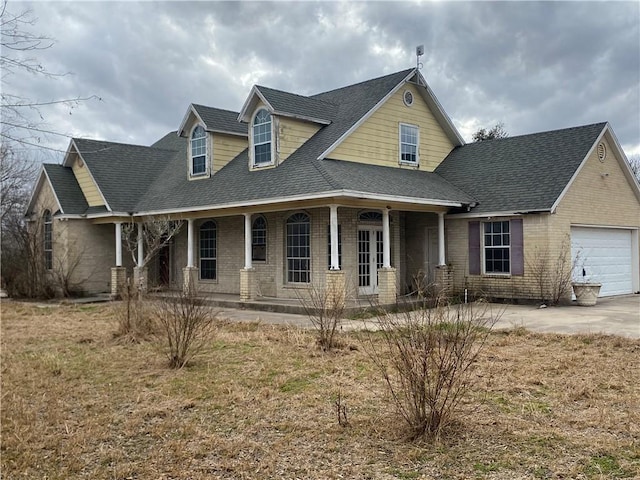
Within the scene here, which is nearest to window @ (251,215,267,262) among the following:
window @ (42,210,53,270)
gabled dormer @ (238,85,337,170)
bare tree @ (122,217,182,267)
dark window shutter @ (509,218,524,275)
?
gabled dormer @ (238,85,337,170)

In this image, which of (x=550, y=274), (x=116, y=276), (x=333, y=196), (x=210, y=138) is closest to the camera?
(x=333, y=196)

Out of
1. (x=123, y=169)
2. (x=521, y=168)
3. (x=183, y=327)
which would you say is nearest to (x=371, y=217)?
(x=521, y=168)

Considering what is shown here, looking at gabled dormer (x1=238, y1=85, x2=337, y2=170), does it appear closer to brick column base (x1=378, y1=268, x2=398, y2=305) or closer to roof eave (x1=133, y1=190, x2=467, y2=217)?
roof eave (x1=133, y1=190, x2=467, y2=217)

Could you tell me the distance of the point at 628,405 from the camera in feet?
23.0

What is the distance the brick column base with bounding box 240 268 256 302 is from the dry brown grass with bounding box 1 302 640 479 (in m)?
6.98

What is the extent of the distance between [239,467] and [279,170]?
1352 centimetres

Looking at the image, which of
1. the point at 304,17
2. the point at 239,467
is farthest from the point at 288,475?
the point at 304,17

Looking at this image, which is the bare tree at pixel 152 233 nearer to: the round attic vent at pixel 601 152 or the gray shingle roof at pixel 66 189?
the gray shingle roof at pixel 66 189

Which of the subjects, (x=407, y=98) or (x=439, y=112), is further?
(x=439, y=112)

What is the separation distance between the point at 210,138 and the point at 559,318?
13219mm

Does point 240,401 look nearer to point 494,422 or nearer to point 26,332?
point 494,422

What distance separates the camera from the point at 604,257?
20.1 meters

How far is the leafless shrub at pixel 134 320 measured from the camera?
39.6 ft

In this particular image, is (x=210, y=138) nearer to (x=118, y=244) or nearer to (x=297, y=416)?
(x=118, y=244)
